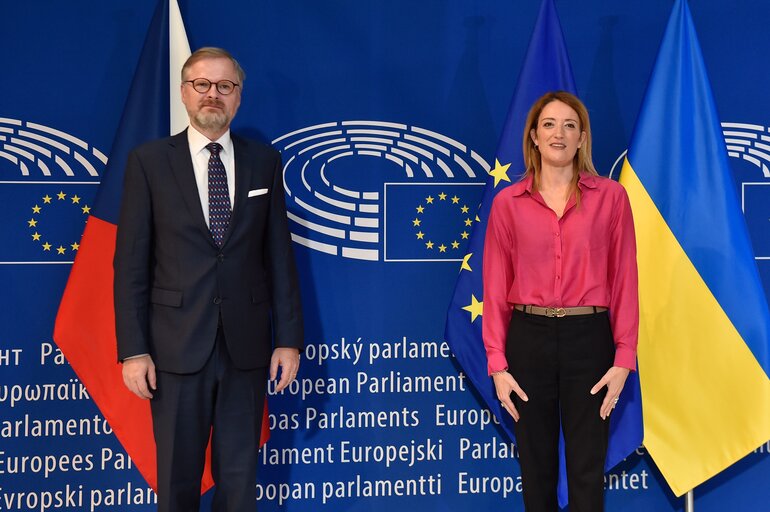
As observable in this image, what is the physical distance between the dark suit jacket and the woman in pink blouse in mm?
728

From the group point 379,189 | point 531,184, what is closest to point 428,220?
point 379,189

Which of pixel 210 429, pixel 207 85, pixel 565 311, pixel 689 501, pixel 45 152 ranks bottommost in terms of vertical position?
pixel 689 501

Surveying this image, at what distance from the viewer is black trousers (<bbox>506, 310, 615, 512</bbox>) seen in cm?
215

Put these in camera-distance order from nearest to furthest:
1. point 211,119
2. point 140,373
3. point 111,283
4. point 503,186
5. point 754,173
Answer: point 140,373
point 211,119
point 111,283
point 503,186
point 754,173

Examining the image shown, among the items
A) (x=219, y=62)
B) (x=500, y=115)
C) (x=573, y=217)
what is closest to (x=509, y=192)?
(x=573, y=217)

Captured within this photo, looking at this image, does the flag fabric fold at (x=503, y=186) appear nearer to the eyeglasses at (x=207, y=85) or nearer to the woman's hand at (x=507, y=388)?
the woman's hand at (x=507, y=388)

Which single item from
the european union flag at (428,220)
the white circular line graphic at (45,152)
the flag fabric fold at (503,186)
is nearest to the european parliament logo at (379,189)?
the european union flag at (428,220)

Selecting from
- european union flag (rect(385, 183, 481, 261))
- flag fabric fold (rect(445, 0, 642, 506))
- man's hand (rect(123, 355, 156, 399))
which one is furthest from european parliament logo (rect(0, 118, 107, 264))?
flag fabric fold (rect(445, 0, 642, 506))

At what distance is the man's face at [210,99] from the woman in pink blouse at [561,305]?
87 centimetres

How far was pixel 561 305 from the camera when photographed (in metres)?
2.16

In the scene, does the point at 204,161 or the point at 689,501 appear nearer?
the point at 204,161

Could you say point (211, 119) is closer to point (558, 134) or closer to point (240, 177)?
point (240, 177)

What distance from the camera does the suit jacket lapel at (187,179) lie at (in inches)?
83.8

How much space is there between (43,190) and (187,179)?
2.95 ft
